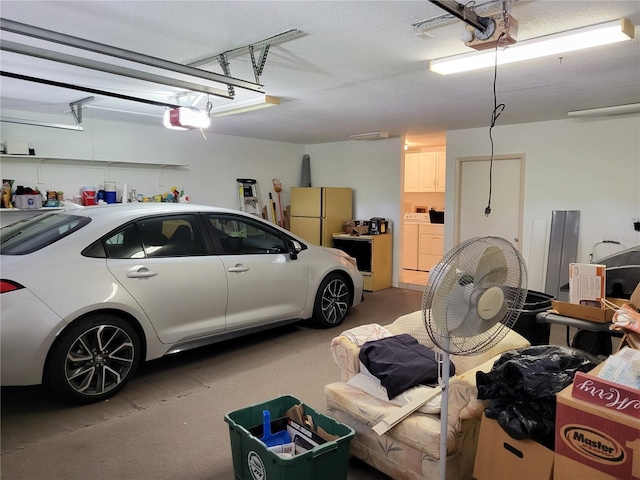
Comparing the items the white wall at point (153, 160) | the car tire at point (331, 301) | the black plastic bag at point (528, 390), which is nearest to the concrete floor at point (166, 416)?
the car tire at point (331, 301)

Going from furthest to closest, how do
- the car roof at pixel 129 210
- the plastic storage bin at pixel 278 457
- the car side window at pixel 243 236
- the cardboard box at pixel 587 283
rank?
the car side window at pixel 243 236
the car roof at pixel 129 210
the cardboard box at pixel 587 283
the plastic storage bin at pixel 278 457

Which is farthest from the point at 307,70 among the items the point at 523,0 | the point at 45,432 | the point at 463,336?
A: the point at 45,432

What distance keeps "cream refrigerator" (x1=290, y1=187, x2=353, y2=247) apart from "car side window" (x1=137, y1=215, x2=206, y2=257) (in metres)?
3.26

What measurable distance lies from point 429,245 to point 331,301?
359cm

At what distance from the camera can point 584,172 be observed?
4.96 m

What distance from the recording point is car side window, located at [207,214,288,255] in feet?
11.8

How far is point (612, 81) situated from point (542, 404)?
2.93m

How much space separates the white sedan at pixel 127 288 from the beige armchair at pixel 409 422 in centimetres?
142

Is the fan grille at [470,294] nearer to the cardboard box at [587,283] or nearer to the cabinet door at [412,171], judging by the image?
the cardboard box at [587,283]

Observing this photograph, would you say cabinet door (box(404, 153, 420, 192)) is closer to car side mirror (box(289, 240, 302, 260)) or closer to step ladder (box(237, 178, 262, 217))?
step ladder (box(237, 178, 262, 217))

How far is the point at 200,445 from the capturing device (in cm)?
237

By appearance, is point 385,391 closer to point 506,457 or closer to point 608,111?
point 506,457

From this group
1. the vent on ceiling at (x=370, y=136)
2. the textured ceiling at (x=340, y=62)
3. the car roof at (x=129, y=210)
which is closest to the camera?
the textured ceiling at (x=340, y=62)

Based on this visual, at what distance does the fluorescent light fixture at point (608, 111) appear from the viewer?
4.23 metres
